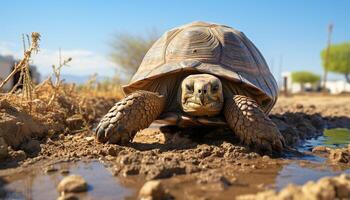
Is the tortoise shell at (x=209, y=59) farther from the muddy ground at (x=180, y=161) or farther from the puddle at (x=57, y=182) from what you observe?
the puddle at (x=57, y=182)

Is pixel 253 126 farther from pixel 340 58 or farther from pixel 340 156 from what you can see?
pixel 340 58

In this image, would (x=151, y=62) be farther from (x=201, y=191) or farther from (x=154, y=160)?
(x=201, y=191)

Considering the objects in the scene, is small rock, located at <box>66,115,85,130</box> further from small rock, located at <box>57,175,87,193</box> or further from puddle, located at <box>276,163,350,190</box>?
puddle, located at <box>276,163,350,190</box>

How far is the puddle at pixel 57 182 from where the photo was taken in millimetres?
1636

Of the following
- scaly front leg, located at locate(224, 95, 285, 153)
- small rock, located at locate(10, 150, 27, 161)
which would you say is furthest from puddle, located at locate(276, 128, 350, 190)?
small rock, located at locate(10, 150, 27, 161)

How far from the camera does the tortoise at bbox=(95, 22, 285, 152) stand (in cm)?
277

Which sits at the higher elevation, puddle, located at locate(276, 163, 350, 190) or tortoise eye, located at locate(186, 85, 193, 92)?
tortoise eye, located at locate(186, 85, 193, 92)

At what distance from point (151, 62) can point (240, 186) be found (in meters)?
2.15

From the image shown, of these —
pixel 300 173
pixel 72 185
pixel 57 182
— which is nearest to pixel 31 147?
pixel 57 182

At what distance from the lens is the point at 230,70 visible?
10.6 feet

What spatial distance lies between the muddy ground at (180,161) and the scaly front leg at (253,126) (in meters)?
0.09

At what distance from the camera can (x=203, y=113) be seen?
2.98 m

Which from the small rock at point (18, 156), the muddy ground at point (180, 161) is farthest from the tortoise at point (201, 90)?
the small rock at point (18, 156)

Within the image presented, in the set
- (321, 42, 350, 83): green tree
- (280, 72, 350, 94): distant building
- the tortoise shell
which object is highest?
the tortoise shell
